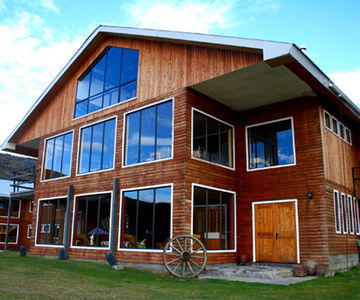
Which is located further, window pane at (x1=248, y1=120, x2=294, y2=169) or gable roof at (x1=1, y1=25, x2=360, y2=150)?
window pane at (x1=248, y1=120, x2=294, y2=169)

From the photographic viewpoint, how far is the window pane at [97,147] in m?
15.5

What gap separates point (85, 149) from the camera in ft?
53.4

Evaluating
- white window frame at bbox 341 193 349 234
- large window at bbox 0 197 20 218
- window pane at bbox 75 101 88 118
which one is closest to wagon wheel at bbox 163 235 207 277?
white window frame at bbox 341 193 349 234

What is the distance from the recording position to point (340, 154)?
14.0 metres

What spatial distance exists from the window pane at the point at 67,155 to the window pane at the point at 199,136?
6.79 m

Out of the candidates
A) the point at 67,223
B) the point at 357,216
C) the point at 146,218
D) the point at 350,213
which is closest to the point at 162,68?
the point at 146,218

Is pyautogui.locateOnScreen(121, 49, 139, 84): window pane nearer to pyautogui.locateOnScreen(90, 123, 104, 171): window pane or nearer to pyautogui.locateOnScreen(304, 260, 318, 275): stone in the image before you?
pyautogui.locateOnScreen(90, 123, 104, 171): window pane

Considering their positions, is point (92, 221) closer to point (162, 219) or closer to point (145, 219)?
point (145, 219)

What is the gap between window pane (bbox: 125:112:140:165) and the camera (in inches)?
551

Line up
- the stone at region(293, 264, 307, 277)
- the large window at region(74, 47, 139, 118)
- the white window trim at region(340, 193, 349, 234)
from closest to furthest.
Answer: the stone at region(293, 264, 307, 277) → the white window trim at region(340, 193, 349, 234) → the large window at region(74, 47, 139, 118)

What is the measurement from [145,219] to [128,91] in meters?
5.20

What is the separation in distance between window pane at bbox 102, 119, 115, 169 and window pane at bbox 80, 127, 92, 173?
1129 millimetres

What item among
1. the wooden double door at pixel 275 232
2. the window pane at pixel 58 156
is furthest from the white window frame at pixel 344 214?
the window pane at pixel 58 156

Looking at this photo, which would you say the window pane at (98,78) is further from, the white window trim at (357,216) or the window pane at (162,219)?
the white window trim at (357,216)
